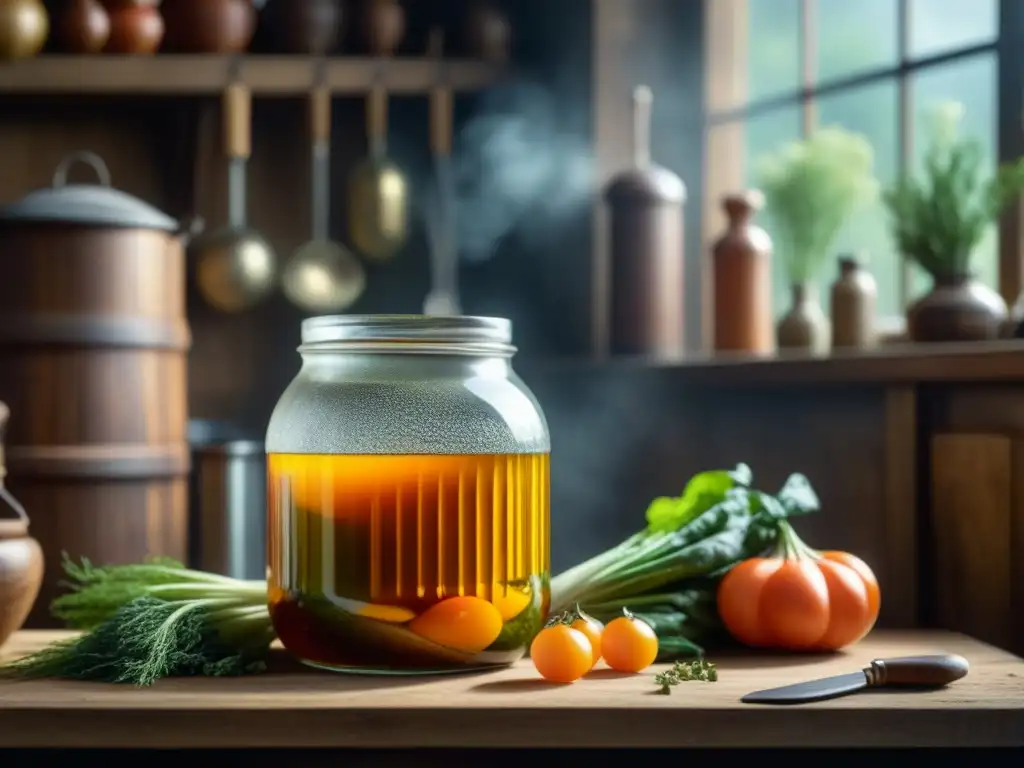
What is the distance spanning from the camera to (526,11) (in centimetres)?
330

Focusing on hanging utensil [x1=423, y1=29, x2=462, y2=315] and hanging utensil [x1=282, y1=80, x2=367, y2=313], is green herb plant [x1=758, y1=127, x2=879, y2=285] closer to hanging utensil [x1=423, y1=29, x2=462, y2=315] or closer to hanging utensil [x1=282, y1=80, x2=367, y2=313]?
hanging utensil [x1=423, y1=29, x2=462, y2=315]

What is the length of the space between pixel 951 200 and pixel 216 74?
5.99ft

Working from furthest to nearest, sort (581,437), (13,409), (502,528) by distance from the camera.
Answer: (581,437) < (13,409) < (502,528)

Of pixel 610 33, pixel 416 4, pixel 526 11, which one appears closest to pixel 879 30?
pixel 610 33

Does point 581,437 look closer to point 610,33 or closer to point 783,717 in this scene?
point 610,33

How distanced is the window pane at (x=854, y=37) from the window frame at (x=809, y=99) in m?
0.02

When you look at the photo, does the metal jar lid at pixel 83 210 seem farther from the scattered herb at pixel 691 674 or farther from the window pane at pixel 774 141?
the scattered herb at pixel 691 674

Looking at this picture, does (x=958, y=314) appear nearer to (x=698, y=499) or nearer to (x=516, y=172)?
(x=698, y=499)

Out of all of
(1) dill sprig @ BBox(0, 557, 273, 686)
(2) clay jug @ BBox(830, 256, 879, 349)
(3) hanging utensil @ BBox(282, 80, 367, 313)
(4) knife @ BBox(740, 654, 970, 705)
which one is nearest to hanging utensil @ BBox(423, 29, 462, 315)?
(3) hanging utensil @ BBox(282, 80, 367, 313)

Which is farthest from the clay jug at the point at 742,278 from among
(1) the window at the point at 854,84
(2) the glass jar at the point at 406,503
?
(2) the glass jar at the point at 406,503

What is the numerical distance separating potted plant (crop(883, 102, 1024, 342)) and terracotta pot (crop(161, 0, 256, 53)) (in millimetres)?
1731

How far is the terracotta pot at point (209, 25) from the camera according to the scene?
10.2 feet

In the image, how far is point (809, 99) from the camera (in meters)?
2.57

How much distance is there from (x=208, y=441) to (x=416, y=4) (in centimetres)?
123
